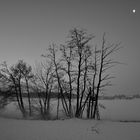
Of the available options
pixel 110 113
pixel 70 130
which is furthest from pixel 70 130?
pixel 110 113

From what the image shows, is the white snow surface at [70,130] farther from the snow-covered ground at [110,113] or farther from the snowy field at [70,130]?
the snow-covered ground at [110,113]

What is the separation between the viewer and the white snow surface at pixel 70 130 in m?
9.26

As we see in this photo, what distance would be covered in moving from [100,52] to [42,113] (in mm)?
12279

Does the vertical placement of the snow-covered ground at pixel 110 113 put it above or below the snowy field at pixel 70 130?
below

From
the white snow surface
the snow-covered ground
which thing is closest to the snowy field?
the white snow surface

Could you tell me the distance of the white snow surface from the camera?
926 cm

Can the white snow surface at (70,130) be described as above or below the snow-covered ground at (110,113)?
above

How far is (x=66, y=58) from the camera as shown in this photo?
1850 centimetres

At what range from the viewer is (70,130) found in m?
10.3

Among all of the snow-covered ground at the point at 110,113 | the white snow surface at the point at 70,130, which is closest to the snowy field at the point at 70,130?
the white snow surface at the point at 70,130

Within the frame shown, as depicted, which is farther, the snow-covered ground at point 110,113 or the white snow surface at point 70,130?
the snow-covered ground at point 110,113

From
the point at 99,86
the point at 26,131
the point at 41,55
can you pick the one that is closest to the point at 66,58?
the point at 41,55

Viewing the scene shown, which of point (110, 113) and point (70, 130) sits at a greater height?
point (70, 130)

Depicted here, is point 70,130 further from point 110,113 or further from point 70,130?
point 110,113
